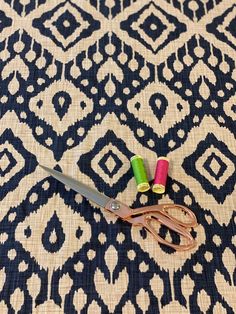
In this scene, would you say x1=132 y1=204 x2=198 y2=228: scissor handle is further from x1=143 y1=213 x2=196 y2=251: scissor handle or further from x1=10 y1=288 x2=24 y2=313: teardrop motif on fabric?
x1=10 y1=288 x2=24 y2=313: teardrop motif on fabric

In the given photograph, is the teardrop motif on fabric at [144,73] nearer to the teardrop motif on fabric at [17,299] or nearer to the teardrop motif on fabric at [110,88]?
the teardrop motif on fabric at [110,88]

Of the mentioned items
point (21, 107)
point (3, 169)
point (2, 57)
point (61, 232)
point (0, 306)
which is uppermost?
point (2, 57)

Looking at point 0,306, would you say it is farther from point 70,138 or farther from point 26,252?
point 70,138

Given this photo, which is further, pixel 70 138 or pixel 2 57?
pixel 2 57

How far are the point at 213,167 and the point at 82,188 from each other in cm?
29

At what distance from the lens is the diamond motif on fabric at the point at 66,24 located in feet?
3.43

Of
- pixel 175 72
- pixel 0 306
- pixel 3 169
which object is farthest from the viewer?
pixel 175 72

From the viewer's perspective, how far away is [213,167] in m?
0.89

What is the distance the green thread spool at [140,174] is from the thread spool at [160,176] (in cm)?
2

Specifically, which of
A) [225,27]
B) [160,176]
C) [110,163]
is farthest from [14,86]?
[225,27]

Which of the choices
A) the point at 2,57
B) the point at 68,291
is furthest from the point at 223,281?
the point at 2,57

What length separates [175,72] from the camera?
1004mm

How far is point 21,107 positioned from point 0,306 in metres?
0.43

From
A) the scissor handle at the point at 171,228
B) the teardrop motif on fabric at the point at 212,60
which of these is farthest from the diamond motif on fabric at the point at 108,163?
the teardrop motif on fabric at the point at 212,60
